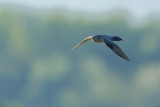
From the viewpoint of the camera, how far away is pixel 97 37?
28.3 m

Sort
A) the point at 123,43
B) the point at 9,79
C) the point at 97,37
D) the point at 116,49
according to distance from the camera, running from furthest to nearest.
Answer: the point at 9,79
the point at 123,43
the point at 97,37
the point at 116,49

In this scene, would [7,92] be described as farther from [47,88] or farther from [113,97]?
[113,97]

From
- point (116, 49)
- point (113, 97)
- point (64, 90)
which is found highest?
point (64, 90)

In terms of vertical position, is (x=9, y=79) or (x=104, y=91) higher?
(x=9, y=79)

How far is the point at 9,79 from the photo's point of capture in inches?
6132

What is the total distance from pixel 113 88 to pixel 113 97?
10.7 feet

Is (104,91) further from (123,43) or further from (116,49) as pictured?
(116,49)

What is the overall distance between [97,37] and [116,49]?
2230 mm

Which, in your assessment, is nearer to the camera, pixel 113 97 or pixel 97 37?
pixel 97 37

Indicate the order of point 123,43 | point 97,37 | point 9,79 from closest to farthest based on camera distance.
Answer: point 97,37, point 123,43, point 9,79

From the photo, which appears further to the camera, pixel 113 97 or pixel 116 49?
pixel 113 97

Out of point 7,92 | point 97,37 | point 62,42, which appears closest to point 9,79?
point 7,92

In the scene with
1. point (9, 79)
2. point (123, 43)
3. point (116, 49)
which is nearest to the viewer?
point (116, 49)

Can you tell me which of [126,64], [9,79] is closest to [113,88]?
[126,64]
